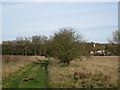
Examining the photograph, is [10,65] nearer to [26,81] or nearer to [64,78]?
[26,81]

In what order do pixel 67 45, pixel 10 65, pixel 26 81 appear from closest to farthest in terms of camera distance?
pixel 26 81, pixel 10 65, pixel 67 45

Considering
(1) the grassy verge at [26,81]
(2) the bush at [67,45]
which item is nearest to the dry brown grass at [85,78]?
(1) the grassy verge at [26,81]

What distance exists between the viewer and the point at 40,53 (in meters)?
68.6

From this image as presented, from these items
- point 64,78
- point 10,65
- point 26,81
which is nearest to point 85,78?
point 64,78

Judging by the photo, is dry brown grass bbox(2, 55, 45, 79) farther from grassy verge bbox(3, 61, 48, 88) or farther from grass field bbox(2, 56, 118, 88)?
grassy verge bbox(3, 61, 48, 88)

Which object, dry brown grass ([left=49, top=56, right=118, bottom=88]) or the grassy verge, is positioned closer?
dry brown grass ([left=49, top=56, right=118, bottom=88])

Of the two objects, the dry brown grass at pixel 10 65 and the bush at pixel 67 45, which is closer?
the dry brown grass at pixel 10 65

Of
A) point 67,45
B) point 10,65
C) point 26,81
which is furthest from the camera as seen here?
point 67,45

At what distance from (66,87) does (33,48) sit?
60.1 m

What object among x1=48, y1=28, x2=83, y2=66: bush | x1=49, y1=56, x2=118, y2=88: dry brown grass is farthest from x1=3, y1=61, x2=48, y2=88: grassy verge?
x1=48, y1=28, x2=83, y2=66: bush

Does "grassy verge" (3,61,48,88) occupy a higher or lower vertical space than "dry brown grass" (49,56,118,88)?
lower

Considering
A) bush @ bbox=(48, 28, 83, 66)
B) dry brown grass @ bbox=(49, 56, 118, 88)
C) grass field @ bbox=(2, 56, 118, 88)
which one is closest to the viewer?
dry brown grass @ bbox=(49, 56, 118, 88)

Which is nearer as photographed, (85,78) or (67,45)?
(85,78)

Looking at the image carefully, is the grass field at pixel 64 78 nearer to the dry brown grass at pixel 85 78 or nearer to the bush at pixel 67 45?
the dry brown grass at pixel 85 78
